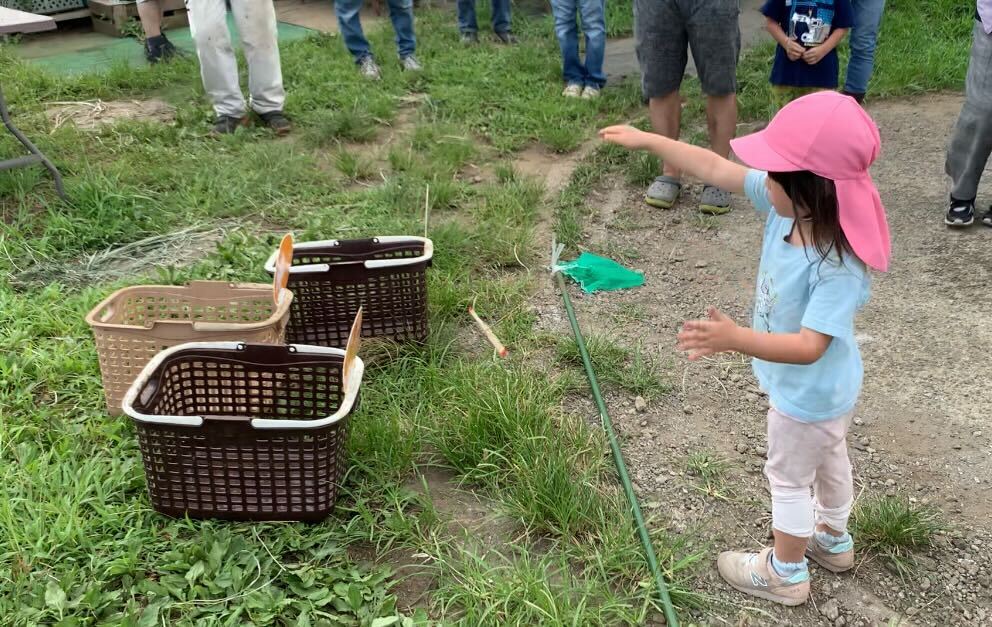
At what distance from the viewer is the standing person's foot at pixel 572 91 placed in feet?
18.6

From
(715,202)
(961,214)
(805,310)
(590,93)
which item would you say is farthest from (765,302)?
(590,93)

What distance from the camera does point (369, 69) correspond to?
6086 mm

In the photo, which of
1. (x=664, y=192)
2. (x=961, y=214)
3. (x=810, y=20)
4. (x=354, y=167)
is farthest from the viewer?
(x=354, y=167)

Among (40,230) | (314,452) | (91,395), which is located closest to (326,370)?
(314,452)

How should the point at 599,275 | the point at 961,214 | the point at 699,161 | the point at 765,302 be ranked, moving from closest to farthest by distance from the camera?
the point at 765,302
the point at 699,161
the point at 599,275
the point at 961,214

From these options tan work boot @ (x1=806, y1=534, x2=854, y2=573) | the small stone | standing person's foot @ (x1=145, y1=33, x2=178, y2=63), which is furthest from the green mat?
the small stone

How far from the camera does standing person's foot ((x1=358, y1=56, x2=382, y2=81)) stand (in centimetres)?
602

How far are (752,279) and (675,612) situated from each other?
6.39 ft

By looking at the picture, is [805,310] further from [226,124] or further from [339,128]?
[226,124]

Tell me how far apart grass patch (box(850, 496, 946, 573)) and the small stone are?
0.21 meters

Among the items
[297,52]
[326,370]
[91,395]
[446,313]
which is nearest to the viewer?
[326,370]

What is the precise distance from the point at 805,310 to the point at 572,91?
163 inches

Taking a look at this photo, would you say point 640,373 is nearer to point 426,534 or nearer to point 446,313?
point 446,313

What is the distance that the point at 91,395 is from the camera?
9.16 ft
